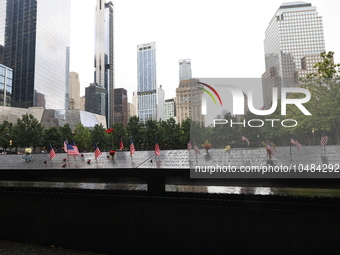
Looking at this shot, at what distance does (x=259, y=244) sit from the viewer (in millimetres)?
2982

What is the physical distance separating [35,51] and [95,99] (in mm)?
85556

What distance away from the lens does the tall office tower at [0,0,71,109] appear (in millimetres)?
104062

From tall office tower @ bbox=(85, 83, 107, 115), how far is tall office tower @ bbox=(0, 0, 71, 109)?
227 ft

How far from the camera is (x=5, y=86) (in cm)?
9369

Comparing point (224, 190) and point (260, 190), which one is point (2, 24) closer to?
point (224, 190)

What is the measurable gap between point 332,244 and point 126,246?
2741 mm

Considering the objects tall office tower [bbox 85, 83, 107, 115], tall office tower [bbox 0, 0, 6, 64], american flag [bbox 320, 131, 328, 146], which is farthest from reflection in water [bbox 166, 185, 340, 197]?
tall office tower [bbox 85, 83, 107, 115]

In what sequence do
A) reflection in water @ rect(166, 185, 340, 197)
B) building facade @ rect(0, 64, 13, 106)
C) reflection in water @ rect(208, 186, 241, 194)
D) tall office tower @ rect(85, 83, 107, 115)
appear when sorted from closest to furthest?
reflection in water @ rect(166, 185, 340, 197) → reflection in water @ rect(208, 186, 241, 194) → building facade @ rect(0, 64, 13, 106) → tall office tower @ rect(85, 83, 107, 115)

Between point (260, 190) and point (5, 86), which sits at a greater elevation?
point (5, 86)

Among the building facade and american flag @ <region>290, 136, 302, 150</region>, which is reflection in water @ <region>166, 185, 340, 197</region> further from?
the building facade

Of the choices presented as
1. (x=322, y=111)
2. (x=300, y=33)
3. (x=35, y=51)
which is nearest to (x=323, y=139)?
(x=322, y=111)

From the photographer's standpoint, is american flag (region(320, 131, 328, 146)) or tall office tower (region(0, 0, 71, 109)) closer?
american flag (region(320, 131, 328, 146))

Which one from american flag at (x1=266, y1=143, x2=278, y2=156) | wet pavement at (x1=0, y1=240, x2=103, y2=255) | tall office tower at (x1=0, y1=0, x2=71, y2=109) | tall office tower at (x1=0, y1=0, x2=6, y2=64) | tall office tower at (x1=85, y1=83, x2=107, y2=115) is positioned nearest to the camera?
american flag at (x1=266, y1=143, x2=278, y2=156)

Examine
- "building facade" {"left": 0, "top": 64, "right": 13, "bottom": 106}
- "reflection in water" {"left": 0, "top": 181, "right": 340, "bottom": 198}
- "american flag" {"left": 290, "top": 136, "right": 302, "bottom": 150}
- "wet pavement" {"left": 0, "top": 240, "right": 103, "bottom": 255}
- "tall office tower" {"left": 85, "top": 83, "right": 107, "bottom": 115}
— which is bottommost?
"wet pavement" {"left": 0, "top": 240, "right": 103, "bottom": 255}
